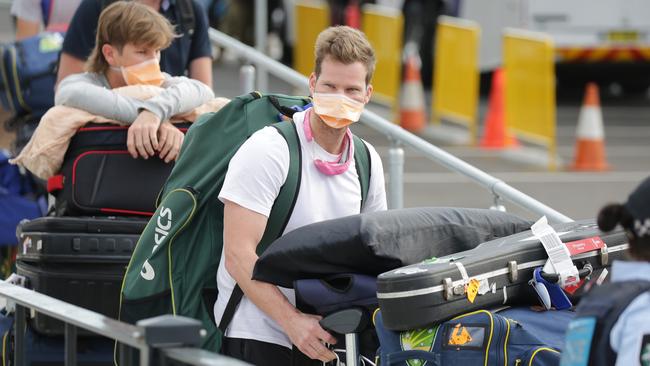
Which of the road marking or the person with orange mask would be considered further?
the road marking

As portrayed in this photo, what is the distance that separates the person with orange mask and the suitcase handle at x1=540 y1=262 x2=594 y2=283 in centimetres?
156

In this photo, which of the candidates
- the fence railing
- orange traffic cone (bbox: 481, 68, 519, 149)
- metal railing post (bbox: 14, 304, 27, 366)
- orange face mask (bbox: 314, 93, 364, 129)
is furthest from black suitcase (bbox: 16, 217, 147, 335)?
orange traffic cone (bbox: 481, 68, 519, 149)

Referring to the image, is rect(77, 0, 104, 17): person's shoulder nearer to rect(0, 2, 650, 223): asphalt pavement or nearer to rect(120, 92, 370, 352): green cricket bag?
rect(120, 92, 370, 352): green cricket bag

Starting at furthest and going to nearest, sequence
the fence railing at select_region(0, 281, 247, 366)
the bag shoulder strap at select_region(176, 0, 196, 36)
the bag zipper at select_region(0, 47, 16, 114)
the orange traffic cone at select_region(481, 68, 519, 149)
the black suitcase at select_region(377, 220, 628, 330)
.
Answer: the orange traffic cone at select_region(481, 68, 519, 149)
the bag zipper at select_region(0, 47, 16, 114)
the bag shoulder strap at select_region(176, 0, 196, 36)
the black suitcase at select_region(377, 220, 628, 330)
the fence railing at select_region(0, 281, 247, 366)

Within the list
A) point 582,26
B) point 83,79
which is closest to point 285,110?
point 83,79

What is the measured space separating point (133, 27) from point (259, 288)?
4.65 feet

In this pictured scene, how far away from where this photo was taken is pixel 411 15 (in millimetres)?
17984

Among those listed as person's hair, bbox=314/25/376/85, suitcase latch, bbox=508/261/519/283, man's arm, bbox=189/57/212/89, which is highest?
person's hair, bbox=314/25/376/85

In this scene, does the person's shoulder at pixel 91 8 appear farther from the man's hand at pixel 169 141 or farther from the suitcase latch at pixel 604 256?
the suitcase latch at pixel 604 256

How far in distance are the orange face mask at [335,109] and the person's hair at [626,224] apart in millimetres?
972

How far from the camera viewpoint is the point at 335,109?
3.71 meters

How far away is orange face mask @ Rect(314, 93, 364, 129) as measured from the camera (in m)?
3.71

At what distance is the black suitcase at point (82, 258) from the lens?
4527mm

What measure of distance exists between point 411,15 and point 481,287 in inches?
580
